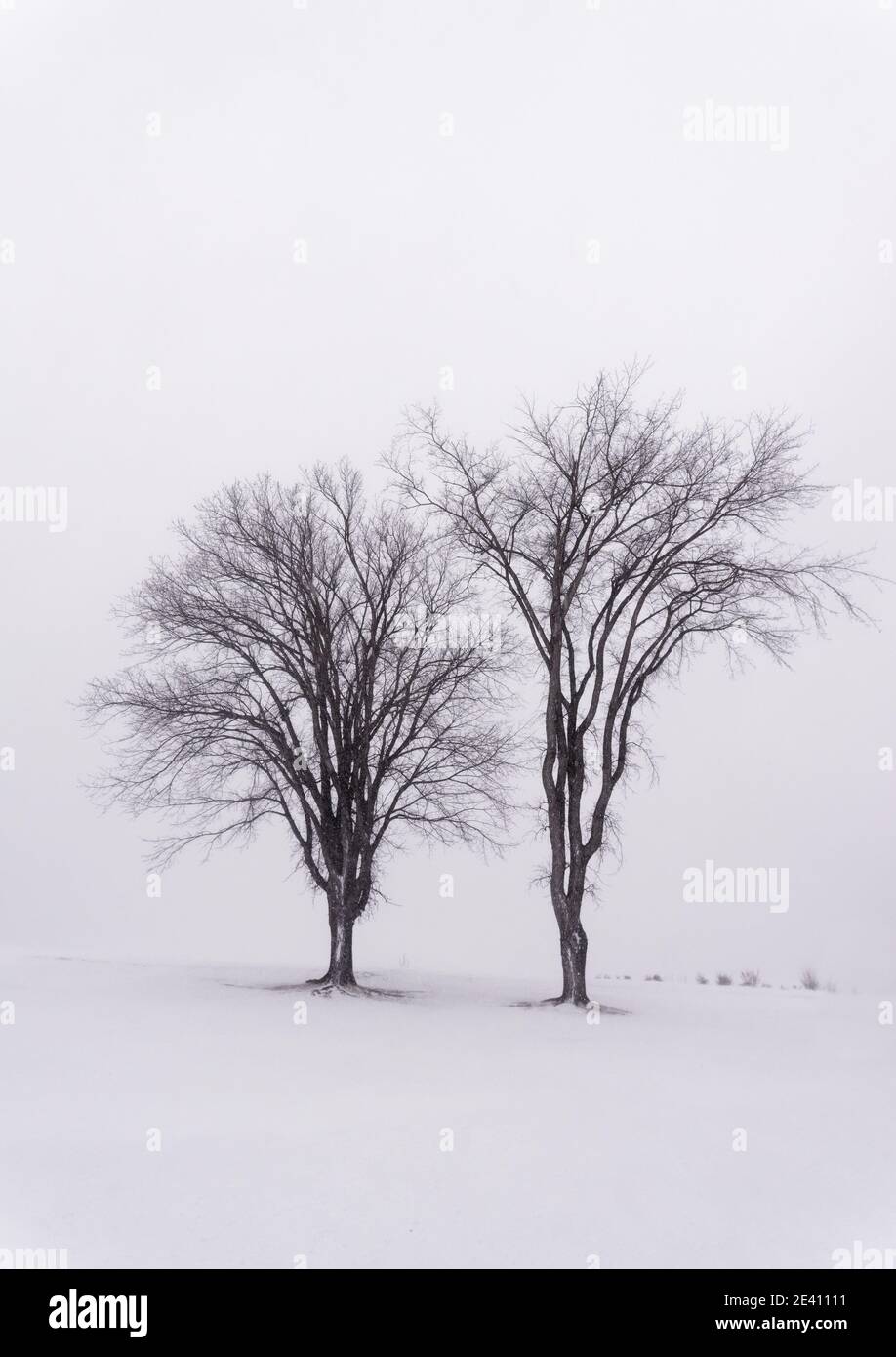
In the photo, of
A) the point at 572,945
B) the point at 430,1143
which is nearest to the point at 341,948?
the point at 572,945

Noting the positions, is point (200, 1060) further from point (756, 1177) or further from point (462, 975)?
point (462, 975)

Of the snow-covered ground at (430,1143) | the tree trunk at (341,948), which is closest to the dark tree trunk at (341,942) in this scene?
the tree trunk at (341,948)

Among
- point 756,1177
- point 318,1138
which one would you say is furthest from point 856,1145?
point 318,1138

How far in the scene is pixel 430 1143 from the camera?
9367 mm

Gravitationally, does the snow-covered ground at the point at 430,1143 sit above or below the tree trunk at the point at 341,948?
below

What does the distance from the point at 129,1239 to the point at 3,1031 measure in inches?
263

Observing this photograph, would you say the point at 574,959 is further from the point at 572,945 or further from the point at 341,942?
the point at 341,942

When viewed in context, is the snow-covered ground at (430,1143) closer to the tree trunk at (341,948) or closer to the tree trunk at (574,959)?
the tree trunk at (574,959)

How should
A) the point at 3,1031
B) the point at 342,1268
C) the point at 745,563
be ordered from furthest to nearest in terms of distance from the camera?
the point at 745,563 → the point at 3,1031 → the point at 342,1268

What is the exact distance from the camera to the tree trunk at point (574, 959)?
57.2ft

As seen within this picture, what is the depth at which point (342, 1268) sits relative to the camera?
24.7 ft

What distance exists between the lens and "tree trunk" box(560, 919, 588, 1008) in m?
17.4

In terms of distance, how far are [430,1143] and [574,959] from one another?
839 cm

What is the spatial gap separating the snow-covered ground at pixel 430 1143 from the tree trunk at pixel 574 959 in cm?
234
